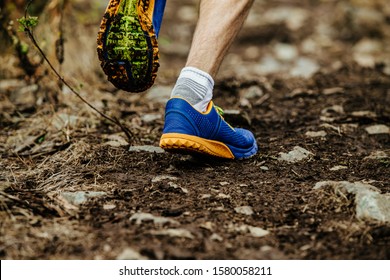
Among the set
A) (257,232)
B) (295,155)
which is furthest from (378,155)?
(257,232)

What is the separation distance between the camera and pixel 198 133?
212cm

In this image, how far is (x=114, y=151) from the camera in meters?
2.37

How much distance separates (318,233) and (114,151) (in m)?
1.09

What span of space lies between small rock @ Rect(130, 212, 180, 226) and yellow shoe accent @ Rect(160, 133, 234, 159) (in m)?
0.42

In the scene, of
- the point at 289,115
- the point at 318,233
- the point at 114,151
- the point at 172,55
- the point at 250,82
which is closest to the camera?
the point at 318,233

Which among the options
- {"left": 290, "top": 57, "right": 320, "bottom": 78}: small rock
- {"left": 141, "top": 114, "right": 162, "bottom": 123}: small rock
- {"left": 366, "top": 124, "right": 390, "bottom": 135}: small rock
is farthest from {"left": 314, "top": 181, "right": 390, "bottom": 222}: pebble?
{"left": 290, "top": 57, "right": 320, "bottom": 78}: small rock

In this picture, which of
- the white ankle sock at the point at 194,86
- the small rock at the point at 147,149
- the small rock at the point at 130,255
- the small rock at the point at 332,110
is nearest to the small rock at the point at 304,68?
the small rock at the point at 332,110

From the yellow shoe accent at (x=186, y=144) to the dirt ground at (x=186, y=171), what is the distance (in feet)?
0.32

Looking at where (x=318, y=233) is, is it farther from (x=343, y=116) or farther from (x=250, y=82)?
(x=250, y=82)

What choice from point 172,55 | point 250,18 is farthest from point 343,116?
point 250,18

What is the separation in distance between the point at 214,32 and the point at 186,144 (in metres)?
0.50

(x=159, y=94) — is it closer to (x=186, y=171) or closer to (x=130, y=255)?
(x=186, y=171)

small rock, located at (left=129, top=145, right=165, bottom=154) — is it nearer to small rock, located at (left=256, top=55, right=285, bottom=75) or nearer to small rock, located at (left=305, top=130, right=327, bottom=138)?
small rock, located at (left=305, top=130, right=327, bottom=138)

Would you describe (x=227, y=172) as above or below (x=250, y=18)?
below
